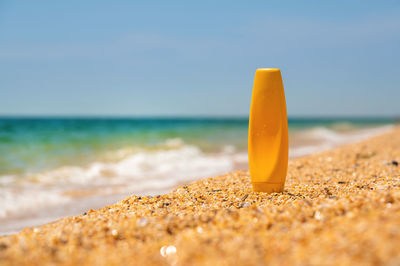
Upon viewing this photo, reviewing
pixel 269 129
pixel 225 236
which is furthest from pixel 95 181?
pixel 225 236

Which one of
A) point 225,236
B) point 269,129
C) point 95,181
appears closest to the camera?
point 225,236

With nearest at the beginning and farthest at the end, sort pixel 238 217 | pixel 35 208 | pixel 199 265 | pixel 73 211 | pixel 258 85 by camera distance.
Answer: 1. pixel 199 265
2. pixel 238 217
3. pixel 258 85
4. pixel 73 211
5. pixel 35 208

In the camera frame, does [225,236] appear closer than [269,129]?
Yes

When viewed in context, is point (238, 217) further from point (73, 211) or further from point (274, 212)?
point (73, 211)

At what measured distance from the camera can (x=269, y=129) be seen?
4.18 metres

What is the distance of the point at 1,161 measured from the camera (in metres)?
11.2

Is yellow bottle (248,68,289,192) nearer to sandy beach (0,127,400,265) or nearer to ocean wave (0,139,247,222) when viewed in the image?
sandy beach (0,127,400,265)

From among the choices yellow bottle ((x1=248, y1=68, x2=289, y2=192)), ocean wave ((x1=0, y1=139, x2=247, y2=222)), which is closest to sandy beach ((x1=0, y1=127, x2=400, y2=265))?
yellow bottle ((x1=248, y1=68, x2=289, y2=192))

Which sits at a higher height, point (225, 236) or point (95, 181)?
point (225, 236)

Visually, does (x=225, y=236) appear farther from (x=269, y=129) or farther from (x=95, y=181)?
(x=95, y=181)

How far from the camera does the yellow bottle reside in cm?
416

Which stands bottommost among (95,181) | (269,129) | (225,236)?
(95,181)

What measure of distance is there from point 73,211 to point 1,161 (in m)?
7.38

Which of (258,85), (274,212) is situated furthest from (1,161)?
(274,212)
